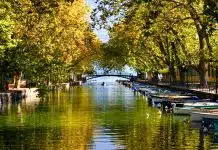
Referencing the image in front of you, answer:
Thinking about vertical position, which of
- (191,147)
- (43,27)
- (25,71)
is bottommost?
(191,147)

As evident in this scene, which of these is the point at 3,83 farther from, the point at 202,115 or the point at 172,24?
the point at 202,115

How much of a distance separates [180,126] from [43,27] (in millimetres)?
34502

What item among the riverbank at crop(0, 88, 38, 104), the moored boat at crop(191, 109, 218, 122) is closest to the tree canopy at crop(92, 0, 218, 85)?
the moored boat at crop(191, 109, 218, 122)

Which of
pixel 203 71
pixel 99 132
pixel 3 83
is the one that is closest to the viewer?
pixel 99 132

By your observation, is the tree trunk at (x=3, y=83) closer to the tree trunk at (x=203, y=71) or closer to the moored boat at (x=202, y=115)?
the tree trunk at (x=203, y=71)

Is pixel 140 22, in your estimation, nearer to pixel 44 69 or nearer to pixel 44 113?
pixel 44 69

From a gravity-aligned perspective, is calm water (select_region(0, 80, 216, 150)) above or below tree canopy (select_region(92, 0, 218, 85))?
below

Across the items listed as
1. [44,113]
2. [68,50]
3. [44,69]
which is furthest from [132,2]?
Result: [68,50]

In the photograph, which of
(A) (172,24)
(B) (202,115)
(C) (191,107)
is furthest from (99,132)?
(A) (172,24)

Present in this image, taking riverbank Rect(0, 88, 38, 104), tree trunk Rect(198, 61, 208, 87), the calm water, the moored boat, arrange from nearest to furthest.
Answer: the calm water
the moored boat
riverbank Rect(0, 88, 38, 104)
tree trunk Rect(198, 61, 208, 87)

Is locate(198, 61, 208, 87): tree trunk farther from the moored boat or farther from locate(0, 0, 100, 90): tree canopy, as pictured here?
the moored boat

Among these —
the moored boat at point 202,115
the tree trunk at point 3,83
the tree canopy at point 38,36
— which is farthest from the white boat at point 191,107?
the tree trunk at point 3,83

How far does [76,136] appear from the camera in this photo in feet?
115

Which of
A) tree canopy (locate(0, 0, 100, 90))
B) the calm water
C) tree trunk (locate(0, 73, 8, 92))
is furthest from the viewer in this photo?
tree trunk (locate(0, 73, 8, 92))
